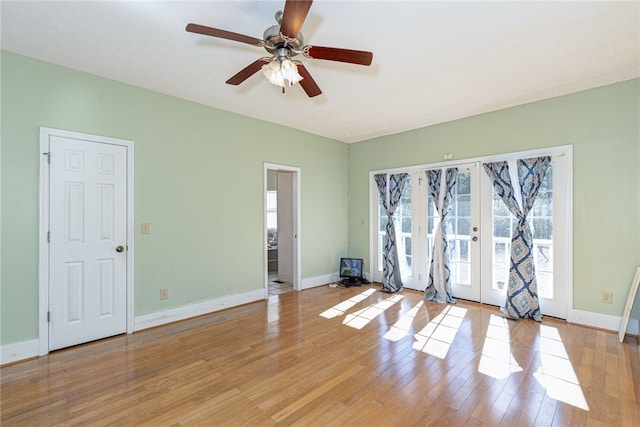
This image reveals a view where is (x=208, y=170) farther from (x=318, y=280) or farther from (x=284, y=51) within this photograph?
(x=318, y=280)

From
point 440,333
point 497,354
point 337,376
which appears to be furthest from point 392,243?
point 337,376

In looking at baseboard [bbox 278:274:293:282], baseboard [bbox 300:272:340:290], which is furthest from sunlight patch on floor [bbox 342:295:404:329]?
baseboard [bbox 278:274:293:282]

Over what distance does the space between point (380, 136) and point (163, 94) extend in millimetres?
3527

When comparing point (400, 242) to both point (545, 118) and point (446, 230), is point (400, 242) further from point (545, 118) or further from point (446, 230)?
point (545, 118)

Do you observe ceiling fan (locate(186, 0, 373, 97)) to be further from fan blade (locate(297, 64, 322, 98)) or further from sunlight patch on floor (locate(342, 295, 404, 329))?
sunlight patch on floor (locate(342, 295, 404, 329))

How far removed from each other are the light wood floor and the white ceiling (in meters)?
2.77

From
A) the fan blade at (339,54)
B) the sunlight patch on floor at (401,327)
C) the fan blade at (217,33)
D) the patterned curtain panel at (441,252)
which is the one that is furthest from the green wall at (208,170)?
the fan blade at (339,54)

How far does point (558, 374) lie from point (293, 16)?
3.35 meters

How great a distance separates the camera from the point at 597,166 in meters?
3.38

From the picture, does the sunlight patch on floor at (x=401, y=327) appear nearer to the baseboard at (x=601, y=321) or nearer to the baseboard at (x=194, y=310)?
the baseboard at (x=601, y=321)

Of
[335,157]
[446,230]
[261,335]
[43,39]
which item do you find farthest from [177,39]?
[446,230]

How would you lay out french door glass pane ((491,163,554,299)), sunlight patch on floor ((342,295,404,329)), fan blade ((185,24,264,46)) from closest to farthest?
fan blade ((185,24,264,46)) → sunlight patch on floor ((342,295,404,329)) → french door glass pane ((491,163,554,299))

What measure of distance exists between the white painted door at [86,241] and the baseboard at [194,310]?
209 millimetres

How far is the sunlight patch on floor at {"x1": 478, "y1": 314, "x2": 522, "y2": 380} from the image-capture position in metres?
2.51
